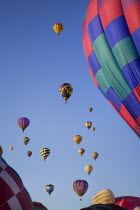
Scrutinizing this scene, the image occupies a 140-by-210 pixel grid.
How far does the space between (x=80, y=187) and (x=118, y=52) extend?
1146cm

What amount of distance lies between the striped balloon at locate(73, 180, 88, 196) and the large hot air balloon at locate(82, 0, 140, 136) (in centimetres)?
903

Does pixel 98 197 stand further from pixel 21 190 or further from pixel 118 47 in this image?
pixel 21 190

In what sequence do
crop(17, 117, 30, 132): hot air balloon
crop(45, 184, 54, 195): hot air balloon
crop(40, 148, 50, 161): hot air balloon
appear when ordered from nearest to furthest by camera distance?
crop(45, 184, 54, 195): hot air balloon → crop(17, 117, 30, 132): hot air balloon → crop(40, 148, 50, 161): hot air balloon

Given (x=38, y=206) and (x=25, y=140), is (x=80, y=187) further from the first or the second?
(x=38, y=206)

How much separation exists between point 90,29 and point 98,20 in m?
0.61

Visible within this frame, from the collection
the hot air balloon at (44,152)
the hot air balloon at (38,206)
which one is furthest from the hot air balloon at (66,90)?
the hot air balloon at (38,206)

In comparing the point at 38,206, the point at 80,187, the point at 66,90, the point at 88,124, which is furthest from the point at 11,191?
the point at 88,124

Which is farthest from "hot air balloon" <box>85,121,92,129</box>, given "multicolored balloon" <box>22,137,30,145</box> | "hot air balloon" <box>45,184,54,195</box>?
"hot air balloon" <box>45,184,54,195</box>

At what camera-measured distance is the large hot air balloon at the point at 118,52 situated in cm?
1162

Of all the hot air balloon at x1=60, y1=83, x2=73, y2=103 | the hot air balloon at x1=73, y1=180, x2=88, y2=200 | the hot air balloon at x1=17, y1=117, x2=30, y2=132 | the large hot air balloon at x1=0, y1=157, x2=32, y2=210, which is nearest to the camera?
the large hot air balloon at x1=0, y1=157, x2=32, y2=210

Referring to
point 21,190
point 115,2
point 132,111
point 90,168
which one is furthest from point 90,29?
point 90,168

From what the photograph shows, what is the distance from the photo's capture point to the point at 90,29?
1339 centimetres

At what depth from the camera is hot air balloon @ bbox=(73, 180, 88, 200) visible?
2066cm

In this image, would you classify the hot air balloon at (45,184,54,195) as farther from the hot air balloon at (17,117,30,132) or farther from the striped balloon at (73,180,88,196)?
the hot air balloon at (17,117,30,132)
